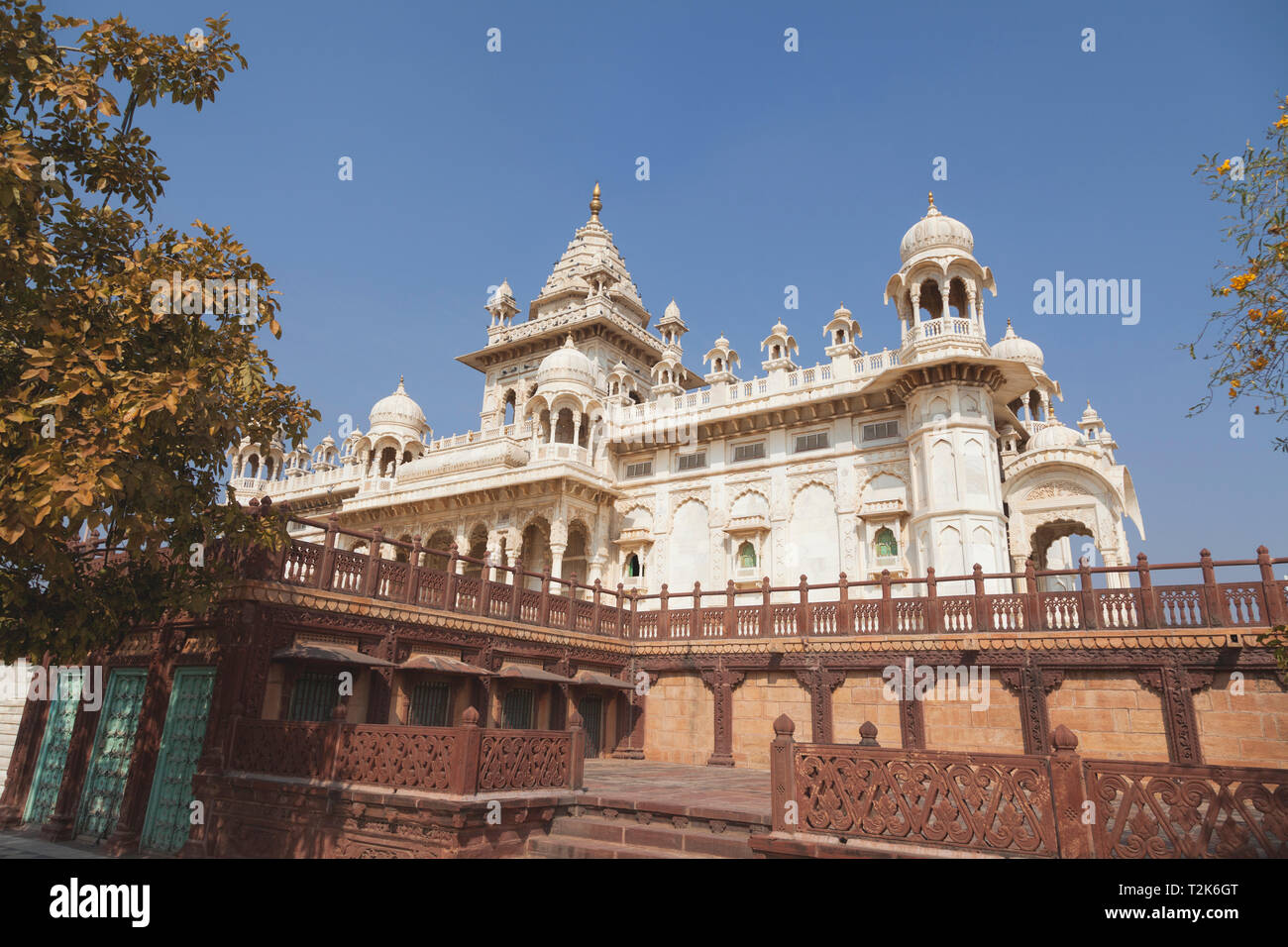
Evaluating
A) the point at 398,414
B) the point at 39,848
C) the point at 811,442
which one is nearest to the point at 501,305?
the point at 398,414

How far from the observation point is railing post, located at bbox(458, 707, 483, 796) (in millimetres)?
8492

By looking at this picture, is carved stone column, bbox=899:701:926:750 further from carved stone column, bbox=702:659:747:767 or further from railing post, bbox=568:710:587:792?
railing post, bbox=568:710:587:792

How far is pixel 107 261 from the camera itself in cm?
831

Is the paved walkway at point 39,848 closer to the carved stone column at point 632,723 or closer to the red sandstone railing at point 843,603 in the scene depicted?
the red sandstone railing at point 843,603

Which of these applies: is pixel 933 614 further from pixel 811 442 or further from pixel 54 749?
pixel 54 749

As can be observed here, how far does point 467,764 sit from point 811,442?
18874 millimetres

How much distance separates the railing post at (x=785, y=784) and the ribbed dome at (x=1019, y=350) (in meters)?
24.6

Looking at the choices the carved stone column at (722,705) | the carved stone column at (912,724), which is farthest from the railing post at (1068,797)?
the carved stone column at (722,705)

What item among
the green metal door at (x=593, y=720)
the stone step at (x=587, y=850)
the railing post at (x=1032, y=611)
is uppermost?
the railing post at (x=1032, y=611)

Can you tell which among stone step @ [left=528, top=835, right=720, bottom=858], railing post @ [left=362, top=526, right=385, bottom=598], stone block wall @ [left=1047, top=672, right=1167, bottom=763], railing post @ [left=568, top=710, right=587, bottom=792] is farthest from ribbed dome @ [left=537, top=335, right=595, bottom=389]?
stone step @ [left=528, top=835, right=720, bottom=858]

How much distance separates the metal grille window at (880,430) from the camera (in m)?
24.1

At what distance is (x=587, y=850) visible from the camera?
350 inches

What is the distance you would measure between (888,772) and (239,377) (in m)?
7.30
